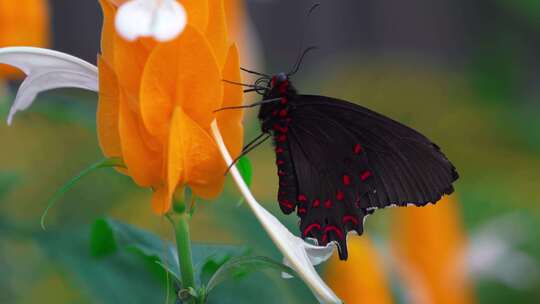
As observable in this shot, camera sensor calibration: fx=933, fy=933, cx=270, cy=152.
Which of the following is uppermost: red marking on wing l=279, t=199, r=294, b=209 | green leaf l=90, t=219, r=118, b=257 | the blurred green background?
red marking on wing l=279, t=199, r=294, b=209

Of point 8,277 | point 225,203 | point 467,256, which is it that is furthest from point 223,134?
point 467,256

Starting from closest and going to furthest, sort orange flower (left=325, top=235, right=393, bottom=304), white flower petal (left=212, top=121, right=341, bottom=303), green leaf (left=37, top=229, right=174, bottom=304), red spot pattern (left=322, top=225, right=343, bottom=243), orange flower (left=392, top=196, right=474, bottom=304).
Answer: white flower petal (left=212, top=121, right=341, bottom=303)
red spot pattern (left=322, top=225, right=343, bottom=243)
green leaf (left=37, top=229, right=174, bottom=304)
orange flower (left=325, top=235, right=393, bottom=304)
orange flower (left=392, top=196, right=474, bottom=304)

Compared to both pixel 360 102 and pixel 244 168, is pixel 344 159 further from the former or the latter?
pixel 360 102

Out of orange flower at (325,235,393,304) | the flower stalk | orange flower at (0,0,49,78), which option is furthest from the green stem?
orange flower at (0,0,49,78)

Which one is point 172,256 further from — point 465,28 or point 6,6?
point 465,28

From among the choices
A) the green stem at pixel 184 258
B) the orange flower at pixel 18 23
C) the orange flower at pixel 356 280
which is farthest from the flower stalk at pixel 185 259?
the orange flower at pixel 18 23

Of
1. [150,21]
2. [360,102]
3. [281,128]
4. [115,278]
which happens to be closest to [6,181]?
[115,278]

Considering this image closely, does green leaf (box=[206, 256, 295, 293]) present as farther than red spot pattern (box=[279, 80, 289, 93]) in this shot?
No

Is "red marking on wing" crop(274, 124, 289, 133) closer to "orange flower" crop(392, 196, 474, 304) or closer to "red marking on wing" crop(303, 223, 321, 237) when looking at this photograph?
"red marking on wing" crop(303, 223, 321, 237)
